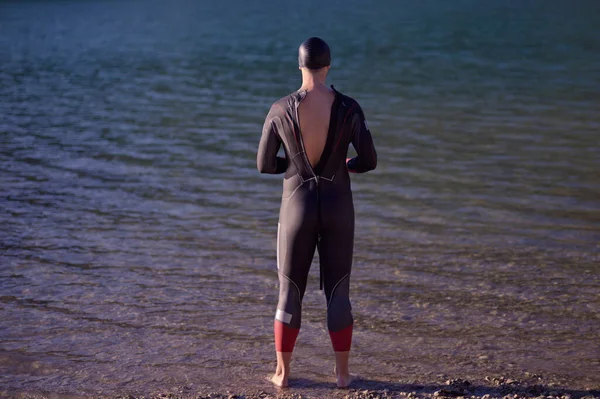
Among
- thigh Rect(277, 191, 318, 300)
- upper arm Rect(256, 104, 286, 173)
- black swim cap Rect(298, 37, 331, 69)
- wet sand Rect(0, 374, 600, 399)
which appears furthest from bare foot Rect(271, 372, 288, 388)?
black swim cap Rect(298, 37, 331, 69)

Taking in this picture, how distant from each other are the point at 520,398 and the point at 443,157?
8.85 m

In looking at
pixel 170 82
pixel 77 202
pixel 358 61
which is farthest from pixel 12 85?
pixel 77 202

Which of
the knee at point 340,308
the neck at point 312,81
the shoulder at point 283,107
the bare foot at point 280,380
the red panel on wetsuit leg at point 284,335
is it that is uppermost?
the neck at point 312,81

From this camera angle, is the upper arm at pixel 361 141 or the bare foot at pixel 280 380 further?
the bare foot at pixel 280 380

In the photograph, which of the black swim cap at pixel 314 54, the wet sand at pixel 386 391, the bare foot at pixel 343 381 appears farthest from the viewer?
the bare foot at pixel 343 381

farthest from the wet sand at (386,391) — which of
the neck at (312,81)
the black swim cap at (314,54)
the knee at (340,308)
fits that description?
the black swim cap at (314,54)

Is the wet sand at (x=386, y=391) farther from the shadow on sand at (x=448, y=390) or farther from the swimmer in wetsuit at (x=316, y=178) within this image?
the swimmer in wetsuit at (x=316, y=178)

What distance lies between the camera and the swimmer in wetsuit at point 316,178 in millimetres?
6094

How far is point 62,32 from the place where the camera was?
41.9 m

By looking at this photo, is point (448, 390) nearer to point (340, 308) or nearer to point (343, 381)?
point (343, 381)

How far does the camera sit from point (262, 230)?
10844 millimetres

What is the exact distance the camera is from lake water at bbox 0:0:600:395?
7.20 m

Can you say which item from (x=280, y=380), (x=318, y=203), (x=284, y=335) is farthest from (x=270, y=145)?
(x=280, y=380)

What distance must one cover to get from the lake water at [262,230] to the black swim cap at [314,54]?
2.33 m
